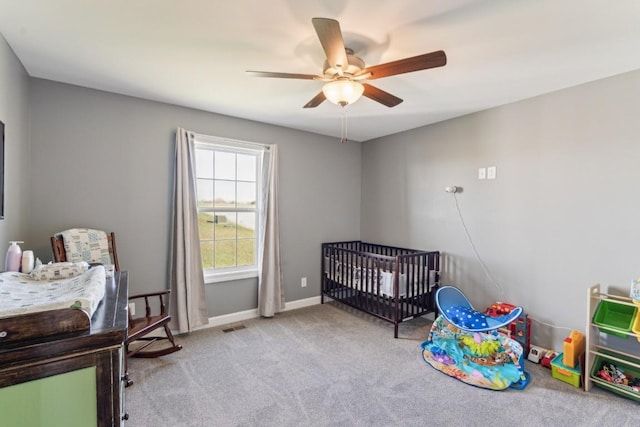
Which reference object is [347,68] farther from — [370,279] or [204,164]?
[370,279]

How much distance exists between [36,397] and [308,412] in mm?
1483

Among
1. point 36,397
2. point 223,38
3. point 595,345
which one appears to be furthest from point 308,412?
point 223,38

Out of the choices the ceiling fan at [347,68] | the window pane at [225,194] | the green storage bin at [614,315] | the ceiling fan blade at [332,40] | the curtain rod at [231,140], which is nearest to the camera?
the ceiling fan blade at [332,40]

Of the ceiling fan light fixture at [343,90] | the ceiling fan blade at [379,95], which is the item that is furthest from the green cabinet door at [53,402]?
the ceiling fan blade at [379,95]

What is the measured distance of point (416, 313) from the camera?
130 inches

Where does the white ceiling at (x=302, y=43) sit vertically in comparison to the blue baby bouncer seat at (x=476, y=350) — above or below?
above

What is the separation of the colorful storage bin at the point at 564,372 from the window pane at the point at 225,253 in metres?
3.12

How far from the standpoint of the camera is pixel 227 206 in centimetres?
345

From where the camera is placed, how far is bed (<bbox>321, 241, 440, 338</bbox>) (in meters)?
3.13

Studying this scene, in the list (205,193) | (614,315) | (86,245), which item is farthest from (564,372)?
(86,245)

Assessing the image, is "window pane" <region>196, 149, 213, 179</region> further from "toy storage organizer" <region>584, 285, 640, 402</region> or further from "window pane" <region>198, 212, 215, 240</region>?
"toy storage organizer" <region>584, 285, 640, 402</region>

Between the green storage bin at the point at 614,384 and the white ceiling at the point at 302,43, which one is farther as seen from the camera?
the green storage bin at the point at 614,384

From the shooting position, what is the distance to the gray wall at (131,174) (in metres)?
2.46

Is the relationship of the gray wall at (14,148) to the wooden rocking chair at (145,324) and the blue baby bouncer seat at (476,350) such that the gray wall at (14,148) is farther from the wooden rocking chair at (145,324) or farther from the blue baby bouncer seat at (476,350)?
the blue baby bouncer seat at (476,350)
